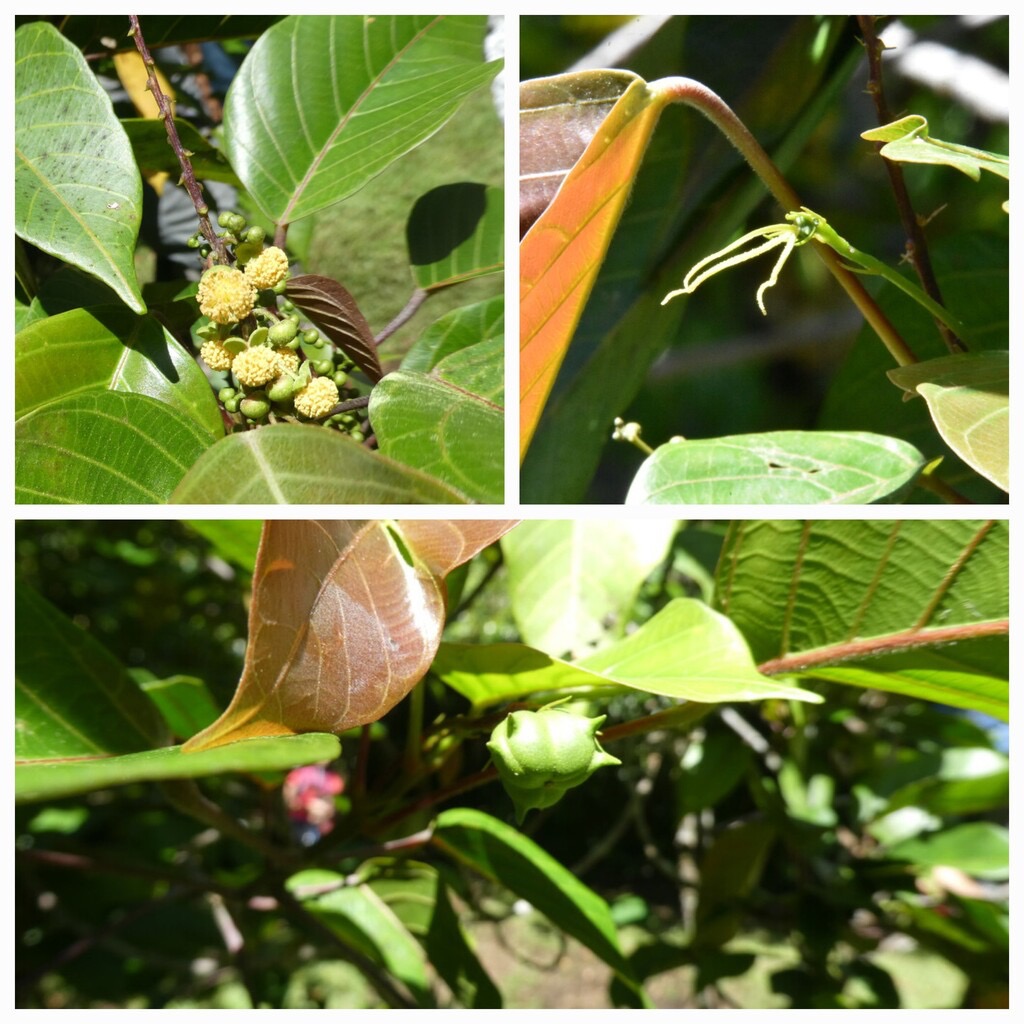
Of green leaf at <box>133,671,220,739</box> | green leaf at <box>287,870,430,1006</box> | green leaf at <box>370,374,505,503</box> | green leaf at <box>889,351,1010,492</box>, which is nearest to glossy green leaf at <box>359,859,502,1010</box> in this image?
green leaf at <box>287,870,430,1006</box>

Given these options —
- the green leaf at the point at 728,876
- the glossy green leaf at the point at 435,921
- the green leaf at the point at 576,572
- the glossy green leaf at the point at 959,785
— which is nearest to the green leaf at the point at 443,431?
the green leaf at the point at 576,572

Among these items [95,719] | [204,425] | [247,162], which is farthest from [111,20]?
[95,719]

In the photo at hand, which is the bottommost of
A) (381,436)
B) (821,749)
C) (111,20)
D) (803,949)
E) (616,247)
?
(803,949)

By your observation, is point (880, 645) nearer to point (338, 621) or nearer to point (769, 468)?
point (769, 468)

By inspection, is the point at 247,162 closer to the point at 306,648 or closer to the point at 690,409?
the point at 306,648

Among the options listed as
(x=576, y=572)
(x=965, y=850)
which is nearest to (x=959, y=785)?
(x=965, y=850)
